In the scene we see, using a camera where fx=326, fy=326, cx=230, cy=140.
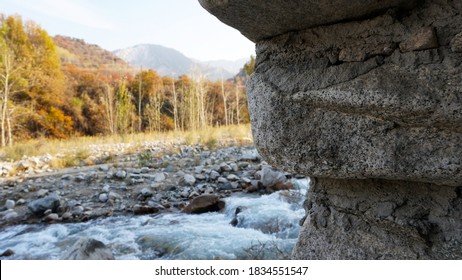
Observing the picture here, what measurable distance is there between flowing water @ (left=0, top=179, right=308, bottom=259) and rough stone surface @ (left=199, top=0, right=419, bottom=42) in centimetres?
182

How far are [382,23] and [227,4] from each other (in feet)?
2.06

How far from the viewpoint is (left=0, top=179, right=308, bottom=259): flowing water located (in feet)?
10.2

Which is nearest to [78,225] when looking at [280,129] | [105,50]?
[280,129]

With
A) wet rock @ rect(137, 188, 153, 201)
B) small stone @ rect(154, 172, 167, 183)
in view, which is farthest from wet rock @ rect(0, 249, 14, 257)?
small stone @ rect(154, 172, 167, 183)

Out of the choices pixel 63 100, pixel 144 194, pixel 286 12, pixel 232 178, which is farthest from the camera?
pixel 63 100

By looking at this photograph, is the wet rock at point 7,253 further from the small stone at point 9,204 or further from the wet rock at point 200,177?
the wet rock at point 200,177

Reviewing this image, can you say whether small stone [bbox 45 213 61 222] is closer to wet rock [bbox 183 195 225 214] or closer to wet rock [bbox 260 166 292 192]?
wet rock [bbox 183 195 225 214]

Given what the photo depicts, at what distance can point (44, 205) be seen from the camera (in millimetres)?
4488

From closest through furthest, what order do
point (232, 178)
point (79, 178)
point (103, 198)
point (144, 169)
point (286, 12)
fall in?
1. point (286, 12)
2. point (103, 198)
3. point (232, 178)
4. point (79, 178)
5. point (144, 169)

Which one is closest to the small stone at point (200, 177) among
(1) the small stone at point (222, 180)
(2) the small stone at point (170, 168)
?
(1) the small stone at point (222, 180)

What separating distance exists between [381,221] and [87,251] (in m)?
2.17

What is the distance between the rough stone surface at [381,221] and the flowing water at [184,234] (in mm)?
1082

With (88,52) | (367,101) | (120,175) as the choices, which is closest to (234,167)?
(120,175)

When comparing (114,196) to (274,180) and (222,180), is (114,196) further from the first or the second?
(274,180)
